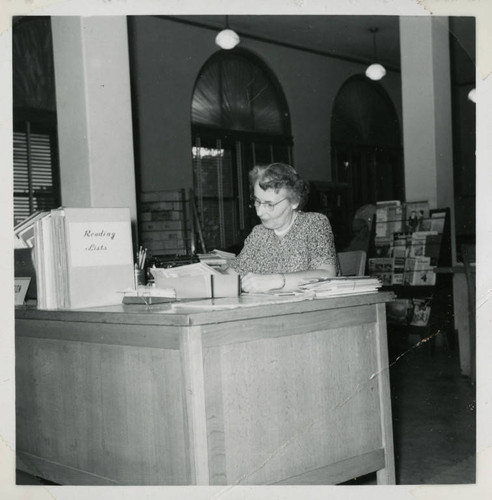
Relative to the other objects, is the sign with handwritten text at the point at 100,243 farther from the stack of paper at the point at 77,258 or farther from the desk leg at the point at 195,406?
the desk leg at the point at 195,406

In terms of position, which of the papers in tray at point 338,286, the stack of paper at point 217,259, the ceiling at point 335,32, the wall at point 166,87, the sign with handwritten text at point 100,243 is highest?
the ceiling at point 335,32

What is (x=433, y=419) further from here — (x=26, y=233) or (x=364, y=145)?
(x=364, y=145)

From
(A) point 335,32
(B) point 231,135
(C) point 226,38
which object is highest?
(A) point 335,32

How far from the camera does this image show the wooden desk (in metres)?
1.81

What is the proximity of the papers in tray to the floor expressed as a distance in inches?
26.6

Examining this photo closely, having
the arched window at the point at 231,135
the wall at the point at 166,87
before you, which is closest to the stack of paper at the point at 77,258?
the wall at the point at 166,87

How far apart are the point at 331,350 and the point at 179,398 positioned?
60 centimetres

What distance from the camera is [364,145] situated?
10.8 metres

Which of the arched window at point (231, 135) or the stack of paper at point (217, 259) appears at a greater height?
the arched window at point (231, 135)

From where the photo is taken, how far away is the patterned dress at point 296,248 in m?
3.02

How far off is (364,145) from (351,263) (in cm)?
778

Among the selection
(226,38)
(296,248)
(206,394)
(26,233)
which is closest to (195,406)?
(206,394)

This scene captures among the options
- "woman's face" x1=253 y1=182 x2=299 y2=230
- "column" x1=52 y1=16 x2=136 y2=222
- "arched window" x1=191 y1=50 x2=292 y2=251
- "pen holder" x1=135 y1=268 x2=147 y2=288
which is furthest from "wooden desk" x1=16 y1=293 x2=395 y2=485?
"arched window" x1=191 y1=50 x2=292 y2=251
